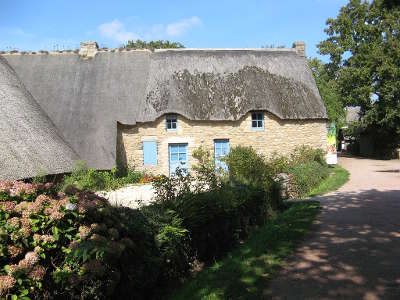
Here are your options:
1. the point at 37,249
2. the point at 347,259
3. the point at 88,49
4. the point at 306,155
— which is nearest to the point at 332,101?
the point at 306,155

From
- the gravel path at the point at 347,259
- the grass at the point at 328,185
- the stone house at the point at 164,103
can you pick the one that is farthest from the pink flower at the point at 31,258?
the stone house at the point at 164,103

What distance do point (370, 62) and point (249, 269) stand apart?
25199 millimetres

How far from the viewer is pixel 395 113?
24.8 metres

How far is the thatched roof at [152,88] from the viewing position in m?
16.8

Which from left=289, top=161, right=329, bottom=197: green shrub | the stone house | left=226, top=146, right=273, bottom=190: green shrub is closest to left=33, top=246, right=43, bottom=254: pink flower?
left=226, top=146, right=273, bottom=190: green shrub

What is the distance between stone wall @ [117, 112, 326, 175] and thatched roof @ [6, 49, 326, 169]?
45 cm

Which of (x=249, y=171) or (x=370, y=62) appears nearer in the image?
(x=249, y=171)

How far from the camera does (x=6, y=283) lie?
3285 millimetres

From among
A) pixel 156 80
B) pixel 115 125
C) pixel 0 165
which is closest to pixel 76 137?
pixel 115 125

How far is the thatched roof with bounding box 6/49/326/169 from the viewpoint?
16844 mm

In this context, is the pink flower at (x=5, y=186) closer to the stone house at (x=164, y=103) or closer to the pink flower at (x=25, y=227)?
the pink flower at (x=25, y=227)

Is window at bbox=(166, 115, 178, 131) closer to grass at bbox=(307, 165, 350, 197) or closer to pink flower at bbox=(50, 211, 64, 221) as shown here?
grass at bbox=(307, 165, 350, 197)

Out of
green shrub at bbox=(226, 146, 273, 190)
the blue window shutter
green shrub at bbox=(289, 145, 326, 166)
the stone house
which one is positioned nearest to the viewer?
green shrub at bbox=(226, 146, 273, 190)

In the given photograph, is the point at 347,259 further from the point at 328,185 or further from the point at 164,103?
the point at 164,103
